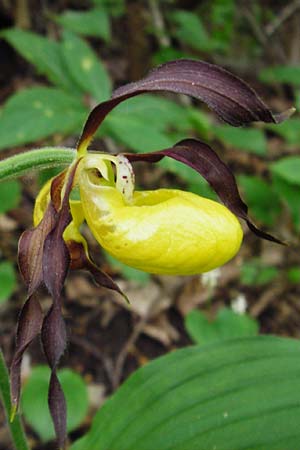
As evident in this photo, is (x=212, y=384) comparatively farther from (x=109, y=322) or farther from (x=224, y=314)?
(x=109, y=322)

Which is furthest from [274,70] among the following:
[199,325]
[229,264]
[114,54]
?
[199,325]

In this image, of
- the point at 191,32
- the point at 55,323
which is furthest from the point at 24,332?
the point at 191,32

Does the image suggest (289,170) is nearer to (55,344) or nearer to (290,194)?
(290,194)

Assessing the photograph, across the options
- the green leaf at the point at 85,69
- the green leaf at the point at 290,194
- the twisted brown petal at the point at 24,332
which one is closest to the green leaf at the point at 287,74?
the green leaf at the point at 290,194

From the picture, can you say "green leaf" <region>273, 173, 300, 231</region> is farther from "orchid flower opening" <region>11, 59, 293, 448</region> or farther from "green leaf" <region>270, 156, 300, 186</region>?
"orchid flower opening" <region>11, 59, 293, 448</region>

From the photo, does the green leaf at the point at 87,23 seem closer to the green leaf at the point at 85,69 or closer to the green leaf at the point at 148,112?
the green leaf at the point at 85,69
